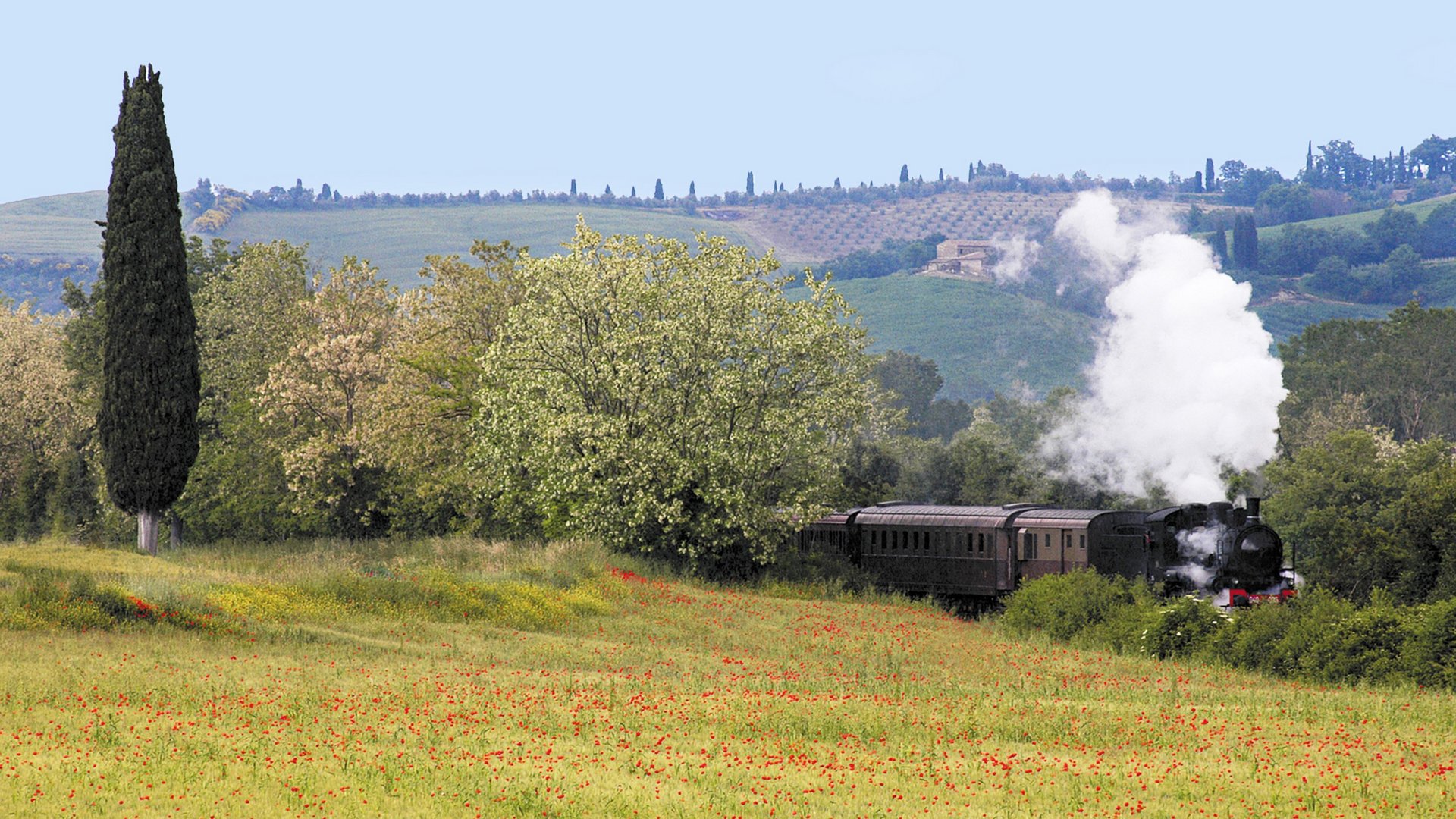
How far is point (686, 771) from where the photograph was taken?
18938 millimetres

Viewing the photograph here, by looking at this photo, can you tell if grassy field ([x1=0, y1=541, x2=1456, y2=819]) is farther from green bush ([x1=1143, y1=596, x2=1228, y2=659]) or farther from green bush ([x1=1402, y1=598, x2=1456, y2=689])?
green bush ([x1=1143, y1=596, x2=1228, y2=659])

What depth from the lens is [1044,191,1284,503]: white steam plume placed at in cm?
5069

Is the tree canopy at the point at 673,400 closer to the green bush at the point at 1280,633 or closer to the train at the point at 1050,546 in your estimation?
the train at the point at 1050,546

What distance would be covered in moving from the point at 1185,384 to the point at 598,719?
36524mm

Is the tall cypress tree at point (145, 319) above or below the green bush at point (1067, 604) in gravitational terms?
above

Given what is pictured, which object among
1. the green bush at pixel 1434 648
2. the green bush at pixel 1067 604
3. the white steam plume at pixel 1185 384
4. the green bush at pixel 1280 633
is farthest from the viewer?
the white steam plume at pixel 1185 384

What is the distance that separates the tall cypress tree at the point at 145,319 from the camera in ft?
154

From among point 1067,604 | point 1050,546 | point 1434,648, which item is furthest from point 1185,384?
point 1434,648

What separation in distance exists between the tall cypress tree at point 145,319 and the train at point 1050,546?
71.0ft

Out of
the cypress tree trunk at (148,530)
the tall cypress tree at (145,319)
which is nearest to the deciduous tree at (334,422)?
the cypress tree trunk at (148,530)

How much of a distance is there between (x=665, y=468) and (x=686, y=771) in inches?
1126

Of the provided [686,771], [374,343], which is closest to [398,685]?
[686,771]

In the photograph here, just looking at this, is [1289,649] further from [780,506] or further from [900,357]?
[900,357]

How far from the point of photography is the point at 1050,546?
45.0 m
